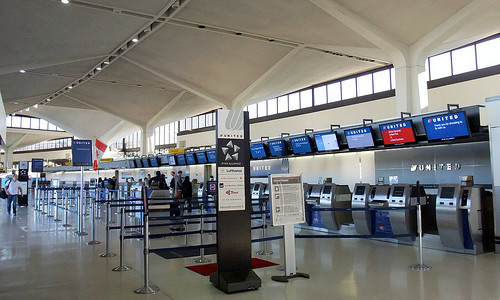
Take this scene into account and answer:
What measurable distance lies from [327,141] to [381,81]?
6.72m

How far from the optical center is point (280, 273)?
6.25 meters

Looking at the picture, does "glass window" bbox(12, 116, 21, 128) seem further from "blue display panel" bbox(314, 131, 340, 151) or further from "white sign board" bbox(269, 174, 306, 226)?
"white sign board" bbox(269, 174, 306, 226)

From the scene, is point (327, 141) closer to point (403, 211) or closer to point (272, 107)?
point (403, 211)

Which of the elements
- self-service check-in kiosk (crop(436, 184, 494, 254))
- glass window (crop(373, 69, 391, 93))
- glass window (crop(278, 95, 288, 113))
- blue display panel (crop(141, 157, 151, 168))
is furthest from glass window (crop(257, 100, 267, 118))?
self-service check-in kiosk (crop(436, 184, 494, 254))

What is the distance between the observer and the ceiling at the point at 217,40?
1077 centimetres

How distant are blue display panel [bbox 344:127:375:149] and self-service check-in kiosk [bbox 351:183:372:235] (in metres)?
1.33

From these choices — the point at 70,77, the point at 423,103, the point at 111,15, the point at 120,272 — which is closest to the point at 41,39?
the point at 111,15

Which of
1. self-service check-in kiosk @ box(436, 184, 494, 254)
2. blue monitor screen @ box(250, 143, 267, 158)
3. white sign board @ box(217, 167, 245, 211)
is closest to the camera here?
white sign board @ box(217, 167, 245, 211)

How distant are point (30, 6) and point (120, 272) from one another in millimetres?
8520

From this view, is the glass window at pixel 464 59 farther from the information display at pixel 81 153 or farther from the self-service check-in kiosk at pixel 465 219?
the information display at pixel 81 153

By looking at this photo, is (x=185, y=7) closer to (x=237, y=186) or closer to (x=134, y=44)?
(x=134, y=44)

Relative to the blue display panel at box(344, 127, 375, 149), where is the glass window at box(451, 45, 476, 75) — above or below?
above

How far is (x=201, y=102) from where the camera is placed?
24219 millimetres

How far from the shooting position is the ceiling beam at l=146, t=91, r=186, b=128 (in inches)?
934
